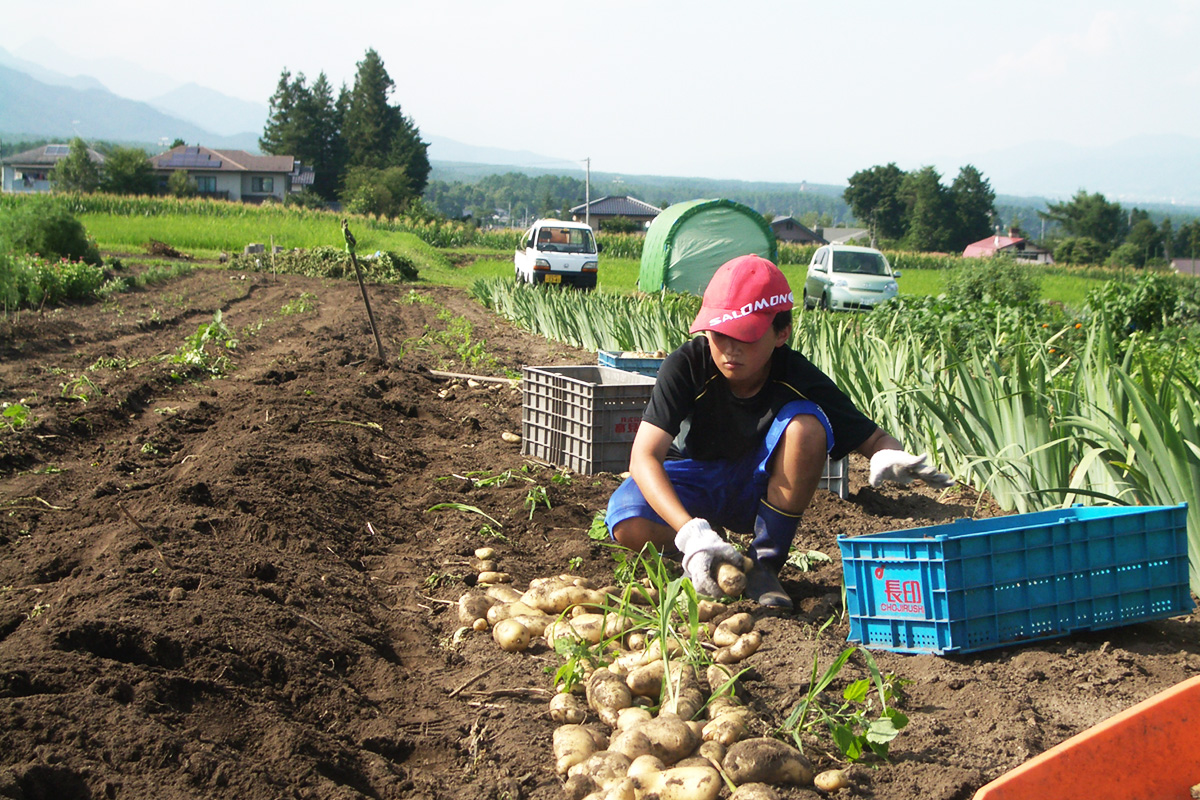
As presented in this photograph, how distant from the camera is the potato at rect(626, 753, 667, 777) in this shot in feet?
5.78

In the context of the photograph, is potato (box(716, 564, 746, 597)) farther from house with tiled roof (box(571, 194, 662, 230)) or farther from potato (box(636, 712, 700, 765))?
house with tiled roof (box(571, 194, 662, 230))

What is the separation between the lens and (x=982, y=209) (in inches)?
3221

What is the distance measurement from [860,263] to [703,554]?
598 inches

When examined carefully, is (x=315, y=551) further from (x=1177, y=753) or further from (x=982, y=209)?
(x=982, y=209)

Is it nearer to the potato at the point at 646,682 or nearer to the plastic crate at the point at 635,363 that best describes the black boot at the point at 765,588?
the potato at the point at 646,682

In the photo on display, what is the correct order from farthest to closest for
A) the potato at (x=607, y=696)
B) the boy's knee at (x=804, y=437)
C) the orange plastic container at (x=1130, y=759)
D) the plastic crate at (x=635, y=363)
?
the plastic crate at (x=635, y=363)
the boy's knee at (x=804, y=437)
the potato at (x=607, y=696)
the orange plastic container at (x=1130, y=759)

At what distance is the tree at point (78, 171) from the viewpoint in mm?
63031

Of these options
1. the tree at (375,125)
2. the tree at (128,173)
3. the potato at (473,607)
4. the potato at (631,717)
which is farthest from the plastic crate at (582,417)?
the tree at (375,125)

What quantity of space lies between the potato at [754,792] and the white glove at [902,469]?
118 cm

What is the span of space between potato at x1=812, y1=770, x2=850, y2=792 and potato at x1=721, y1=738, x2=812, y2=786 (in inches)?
1.2

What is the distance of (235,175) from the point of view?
70.7 meters

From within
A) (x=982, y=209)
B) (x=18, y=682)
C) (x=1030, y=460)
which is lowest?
(x=18, y=682)

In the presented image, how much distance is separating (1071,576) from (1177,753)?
583 millimetres

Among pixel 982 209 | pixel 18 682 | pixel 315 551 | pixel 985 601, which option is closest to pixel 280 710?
pixel 18 682
